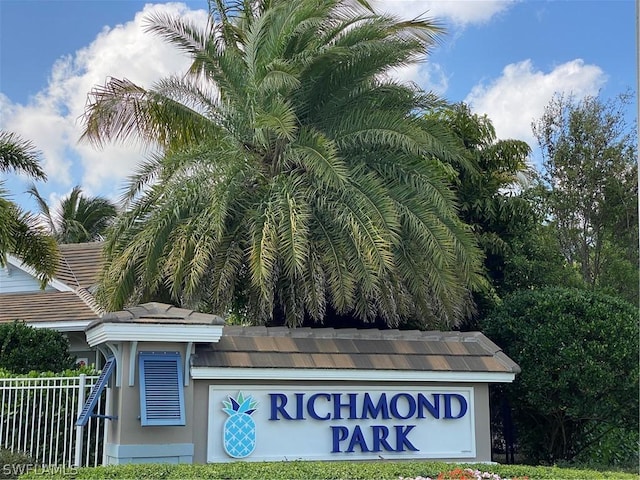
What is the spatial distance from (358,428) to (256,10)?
8128 millimetres

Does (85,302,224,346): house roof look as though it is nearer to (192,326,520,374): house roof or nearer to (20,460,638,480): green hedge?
(192,326,520,374): house roof

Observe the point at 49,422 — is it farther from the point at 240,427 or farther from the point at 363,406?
the point at 363,406

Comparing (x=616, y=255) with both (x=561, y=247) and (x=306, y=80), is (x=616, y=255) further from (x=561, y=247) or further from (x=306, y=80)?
(x=306, y=80)

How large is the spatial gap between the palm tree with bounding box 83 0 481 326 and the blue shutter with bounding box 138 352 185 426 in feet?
6.67

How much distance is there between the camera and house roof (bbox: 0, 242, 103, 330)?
15.0 metres

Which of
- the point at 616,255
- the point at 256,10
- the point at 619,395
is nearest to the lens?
the point at 619,395

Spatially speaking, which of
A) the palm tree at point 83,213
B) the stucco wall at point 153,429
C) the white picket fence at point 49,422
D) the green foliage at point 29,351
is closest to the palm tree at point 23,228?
the green foliage at point 29,351

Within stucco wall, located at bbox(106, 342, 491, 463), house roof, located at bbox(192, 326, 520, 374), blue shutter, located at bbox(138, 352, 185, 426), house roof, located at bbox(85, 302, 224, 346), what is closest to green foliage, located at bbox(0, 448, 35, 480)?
stucco wall, located at bbox(106, 342, 491, 463)

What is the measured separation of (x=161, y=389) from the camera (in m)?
8.78

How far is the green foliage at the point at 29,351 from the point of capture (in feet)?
40.7

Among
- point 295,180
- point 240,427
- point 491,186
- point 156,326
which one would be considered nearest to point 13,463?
point 156,326

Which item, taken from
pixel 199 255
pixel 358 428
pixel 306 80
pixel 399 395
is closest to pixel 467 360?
pixel 399 395

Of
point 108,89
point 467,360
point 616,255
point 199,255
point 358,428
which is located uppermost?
point 108,89

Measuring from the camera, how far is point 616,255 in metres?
20.2
